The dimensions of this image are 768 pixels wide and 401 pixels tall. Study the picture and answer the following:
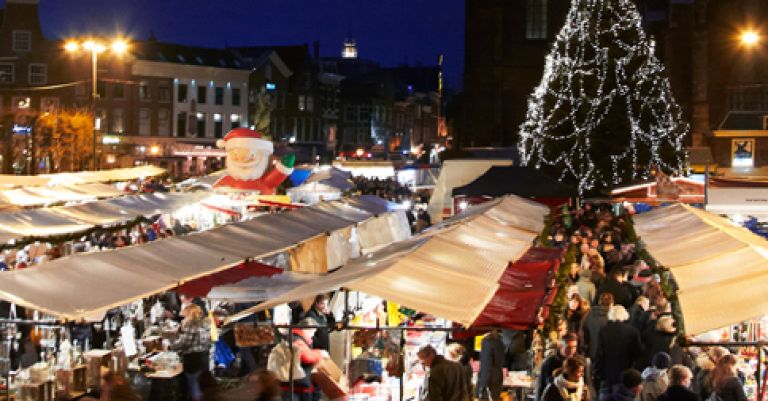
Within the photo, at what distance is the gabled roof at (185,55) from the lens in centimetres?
7438

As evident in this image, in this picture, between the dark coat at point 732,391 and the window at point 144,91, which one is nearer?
the dark coat at point 732,391

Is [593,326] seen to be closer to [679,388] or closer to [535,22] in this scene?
[679,388]

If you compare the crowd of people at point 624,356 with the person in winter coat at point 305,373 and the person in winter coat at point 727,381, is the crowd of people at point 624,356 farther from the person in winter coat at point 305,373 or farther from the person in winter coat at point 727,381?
the person in winter coat at point 305,373

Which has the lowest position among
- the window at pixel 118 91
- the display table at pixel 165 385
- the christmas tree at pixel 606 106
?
the display table at pixel 165 385

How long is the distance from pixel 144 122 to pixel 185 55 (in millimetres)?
6408

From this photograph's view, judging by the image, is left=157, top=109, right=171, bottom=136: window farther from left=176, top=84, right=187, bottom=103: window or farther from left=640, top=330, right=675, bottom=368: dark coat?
left=640, top=330, right=675, bottom=368: dark coat

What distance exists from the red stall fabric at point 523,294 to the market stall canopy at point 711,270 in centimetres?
139

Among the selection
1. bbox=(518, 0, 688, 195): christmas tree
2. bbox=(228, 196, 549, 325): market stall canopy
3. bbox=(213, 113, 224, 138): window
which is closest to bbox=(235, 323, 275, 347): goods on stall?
bbox=(228, 196, 549, 325): market stall canopy

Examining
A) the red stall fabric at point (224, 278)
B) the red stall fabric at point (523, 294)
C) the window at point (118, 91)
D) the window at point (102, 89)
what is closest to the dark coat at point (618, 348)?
the red stall fabric at point (523, 294)

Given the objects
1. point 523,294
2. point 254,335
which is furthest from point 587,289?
point 254,335

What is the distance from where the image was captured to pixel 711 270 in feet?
37.0

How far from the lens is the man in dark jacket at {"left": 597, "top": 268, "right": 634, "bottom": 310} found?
15711 millimetres

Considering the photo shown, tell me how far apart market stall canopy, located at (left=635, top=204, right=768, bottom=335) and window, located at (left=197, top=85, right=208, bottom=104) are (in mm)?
62482

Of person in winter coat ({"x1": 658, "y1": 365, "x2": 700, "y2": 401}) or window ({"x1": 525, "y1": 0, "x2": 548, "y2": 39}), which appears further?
window ({"x1": 525, "y1": 0, "x2": 548, "y2": 39})
